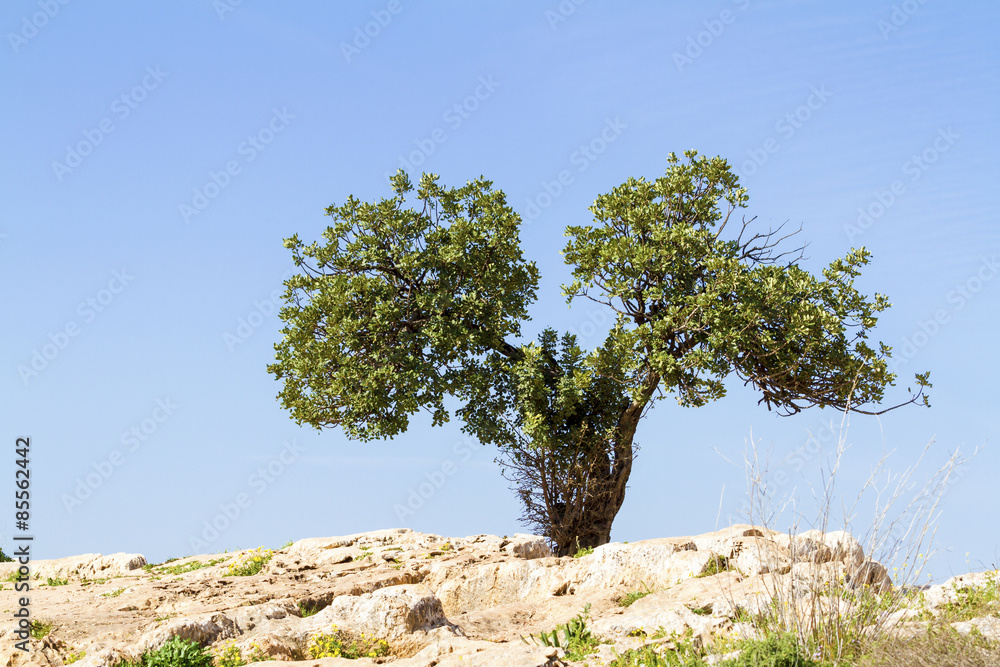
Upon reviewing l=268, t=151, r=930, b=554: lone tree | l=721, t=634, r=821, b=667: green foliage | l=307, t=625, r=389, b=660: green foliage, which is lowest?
l=721, t=634, r=821, b=667: green foliage

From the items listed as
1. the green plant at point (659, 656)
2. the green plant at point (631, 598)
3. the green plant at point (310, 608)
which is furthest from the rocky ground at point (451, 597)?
the green plant at point (659, 656)

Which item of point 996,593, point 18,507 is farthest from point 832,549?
point 18,507

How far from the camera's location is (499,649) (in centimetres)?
930

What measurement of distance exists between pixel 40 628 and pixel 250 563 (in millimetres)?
6877

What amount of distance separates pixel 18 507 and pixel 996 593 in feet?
46.5

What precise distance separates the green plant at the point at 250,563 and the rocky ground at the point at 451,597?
0.12 meters

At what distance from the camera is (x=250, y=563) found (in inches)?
762

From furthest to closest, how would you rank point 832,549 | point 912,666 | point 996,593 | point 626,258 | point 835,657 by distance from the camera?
point 626,258 < point 832,549 < point 996,593 < point 835,657 < point 912,666

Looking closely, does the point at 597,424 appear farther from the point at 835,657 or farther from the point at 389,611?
the point at 835,657

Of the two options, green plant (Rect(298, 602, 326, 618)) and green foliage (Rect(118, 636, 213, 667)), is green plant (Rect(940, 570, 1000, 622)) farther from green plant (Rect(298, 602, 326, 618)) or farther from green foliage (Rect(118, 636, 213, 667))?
green foliage (Rect(118, 636, 213, 667))

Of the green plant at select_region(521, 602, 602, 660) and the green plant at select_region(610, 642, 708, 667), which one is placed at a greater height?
the green plant at select_region(521, 602, 602, 660)

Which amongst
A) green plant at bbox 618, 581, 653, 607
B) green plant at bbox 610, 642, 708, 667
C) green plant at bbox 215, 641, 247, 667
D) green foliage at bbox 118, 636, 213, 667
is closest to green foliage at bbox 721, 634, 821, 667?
green plant at bbox 610, 642, 708, 667

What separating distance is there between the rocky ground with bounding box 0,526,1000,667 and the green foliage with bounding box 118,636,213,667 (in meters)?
0.19

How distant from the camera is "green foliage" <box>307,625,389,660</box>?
34.6ft
